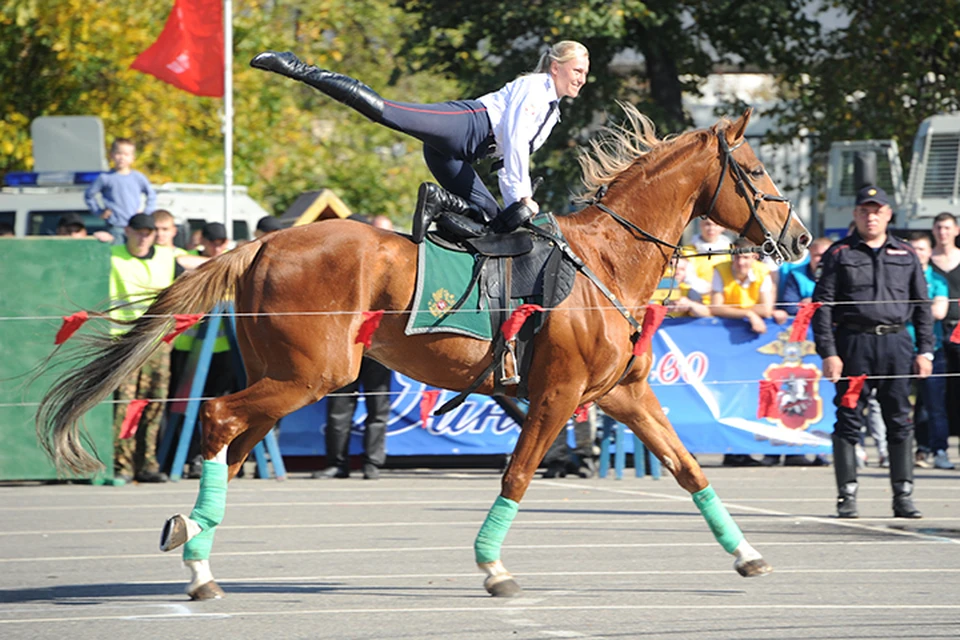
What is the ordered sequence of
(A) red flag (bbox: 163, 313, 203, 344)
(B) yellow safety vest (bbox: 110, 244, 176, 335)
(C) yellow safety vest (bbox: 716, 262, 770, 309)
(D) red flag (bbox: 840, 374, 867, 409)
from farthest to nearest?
(C) yellow safety vest (bbox: 716, 262, 770, 309)
(B) yellow safety vest (bbox: 110, 244, 176, 335)
(D) red flag (bbox: 840, 374, 867, 409)
(A) red flag (bbox: 163, 313, 203, 344)

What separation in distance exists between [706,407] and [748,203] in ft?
18.3

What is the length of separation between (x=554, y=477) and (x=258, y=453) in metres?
2.70

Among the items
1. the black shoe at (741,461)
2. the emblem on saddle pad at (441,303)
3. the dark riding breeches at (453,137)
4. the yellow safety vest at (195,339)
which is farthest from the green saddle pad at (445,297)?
the black shoe at (741,461)

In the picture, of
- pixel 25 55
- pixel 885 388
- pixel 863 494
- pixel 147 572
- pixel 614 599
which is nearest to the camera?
pixel 614 599

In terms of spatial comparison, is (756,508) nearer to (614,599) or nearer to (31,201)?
(614,599)

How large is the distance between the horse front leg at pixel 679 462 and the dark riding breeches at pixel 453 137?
1267 millimetres

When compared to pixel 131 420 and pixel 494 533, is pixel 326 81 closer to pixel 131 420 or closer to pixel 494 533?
pixel 494 533

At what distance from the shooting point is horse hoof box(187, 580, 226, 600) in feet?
25.0

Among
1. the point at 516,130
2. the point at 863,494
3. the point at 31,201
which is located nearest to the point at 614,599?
the point at 516,130

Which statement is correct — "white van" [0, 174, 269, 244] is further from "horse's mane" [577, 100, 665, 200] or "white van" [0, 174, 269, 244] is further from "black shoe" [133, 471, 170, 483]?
"horse's mane" [577, 100, 665, 200]

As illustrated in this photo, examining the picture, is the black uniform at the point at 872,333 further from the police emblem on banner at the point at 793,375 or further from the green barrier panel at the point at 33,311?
the green barrier panel at the point at 33,311

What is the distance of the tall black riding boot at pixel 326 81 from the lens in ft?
25.3

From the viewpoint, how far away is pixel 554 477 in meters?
13.8

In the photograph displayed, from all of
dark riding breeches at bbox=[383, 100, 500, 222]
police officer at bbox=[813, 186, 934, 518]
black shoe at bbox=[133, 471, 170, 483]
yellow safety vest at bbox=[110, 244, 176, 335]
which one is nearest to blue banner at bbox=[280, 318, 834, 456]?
black shoe at bbox=[133, 471, 170, 483]
